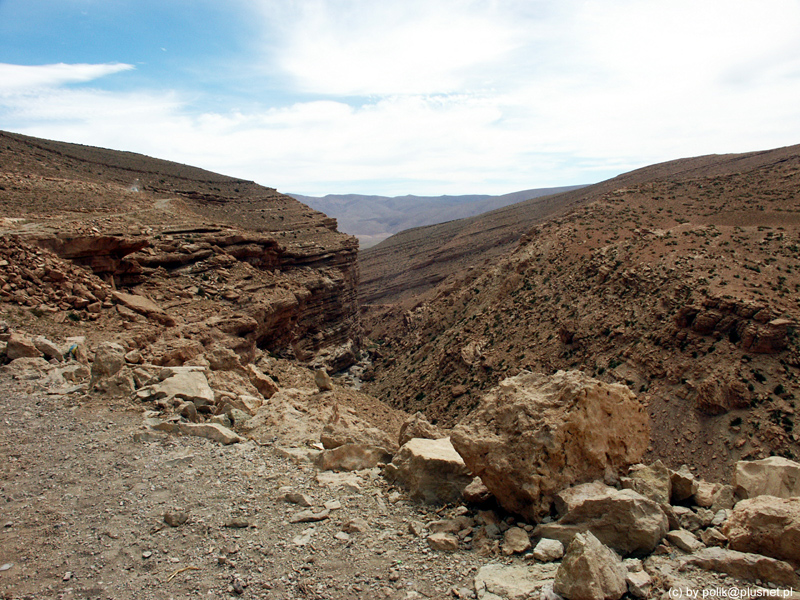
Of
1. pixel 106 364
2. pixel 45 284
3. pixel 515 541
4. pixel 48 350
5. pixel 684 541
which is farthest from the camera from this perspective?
pixel 45 284

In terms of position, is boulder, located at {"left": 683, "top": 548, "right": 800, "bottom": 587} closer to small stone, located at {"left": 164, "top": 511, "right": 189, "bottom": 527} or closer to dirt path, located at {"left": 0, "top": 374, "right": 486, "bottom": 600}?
dirt path, located at {"left": 0, "top": 374, "right": 486, "bottom": 600}

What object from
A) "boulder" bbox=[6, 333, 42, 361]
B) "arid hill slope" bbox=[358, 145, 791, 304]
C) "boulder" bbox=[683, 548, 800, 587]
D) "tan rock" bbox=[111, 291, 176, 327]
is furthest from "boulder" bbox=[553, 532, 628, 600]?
"arid hill slope" bbox=[358, 145, 791, 304]

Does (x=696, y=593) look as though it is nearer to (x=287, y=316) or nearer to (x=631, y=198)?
(x=287, y=316)

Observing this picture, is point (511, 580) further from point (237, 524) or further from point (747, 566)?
point (237, 524)

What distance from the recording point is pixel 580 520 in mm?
5156

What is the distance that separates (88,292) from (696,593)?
587 inches

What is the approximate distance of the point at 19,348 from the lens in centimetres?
964

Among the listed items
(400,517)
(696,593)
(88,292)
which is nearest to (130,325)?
(88,292)

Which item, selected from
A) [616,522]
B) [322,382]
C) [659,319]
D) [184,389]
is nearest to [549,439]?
[616,522]

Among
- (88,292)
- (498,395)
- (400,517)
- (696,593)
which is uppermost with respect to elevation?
(88,292)

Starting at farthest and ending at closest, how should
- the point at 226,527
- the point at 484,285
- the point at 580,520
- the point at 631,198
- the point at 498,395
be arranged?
1. the point at 631,198
2. the point at 484,285
3. the point at 498,395
4. the point at 226,527
5. the point at 580,520

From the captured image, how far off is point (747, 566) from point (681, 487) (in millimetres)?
1735

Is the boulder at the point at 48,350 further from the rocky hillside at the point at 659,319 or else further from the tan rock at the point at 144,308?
the rocky hillside at the point at 659,319

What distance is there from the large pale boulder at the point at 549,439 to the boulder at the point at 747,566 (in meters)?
1.48
